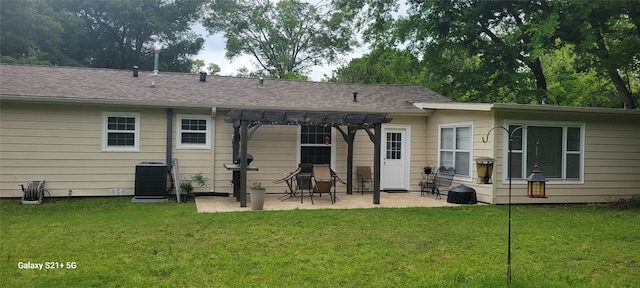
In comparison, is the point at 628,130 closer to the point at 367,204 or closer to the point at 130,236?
the point at 367,204

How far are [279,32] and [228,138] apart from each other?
60.4ft

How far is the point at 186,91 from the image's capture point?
34.6ft

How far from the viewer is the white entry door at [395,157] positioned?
11125mm

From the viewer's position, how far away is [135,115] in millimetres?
9477

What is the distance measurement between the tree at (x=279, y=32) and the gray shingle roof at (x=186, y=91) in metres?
14.8

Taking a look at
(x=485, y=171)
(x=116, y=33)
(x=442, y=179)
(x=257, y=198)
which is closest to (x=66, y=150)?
(x=257, y=198)

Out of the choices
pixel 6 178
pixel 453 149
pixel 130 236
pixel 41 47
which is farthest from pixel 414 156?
pixel 41 47

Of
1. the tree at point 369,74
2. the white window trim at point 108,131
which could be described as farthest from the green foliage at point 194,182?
the tree at point 369,74

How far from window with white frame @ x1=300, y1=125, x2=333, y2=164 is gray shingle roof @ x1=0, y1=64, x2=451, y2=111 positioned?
0.60 metres

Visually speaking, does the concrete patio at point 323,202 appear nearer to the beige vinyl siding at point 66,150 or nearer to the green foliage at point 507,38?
the beige vinyl siding at point 66,150

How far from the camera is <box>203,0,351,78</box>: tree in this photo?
2703 cm

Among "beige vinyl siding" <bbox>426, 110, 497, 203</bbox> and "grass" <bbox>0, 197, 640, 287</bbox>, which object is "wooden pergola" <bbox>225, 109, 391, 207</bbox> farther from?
"beige vinyl siding" <bbox>426, 110, 497, 203</bbox>

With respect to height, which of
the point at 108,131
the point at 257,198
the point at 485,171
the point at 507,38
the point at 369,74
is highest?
the point at 369,74

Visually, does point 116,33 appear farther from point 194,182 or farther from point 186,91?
point 194,182
